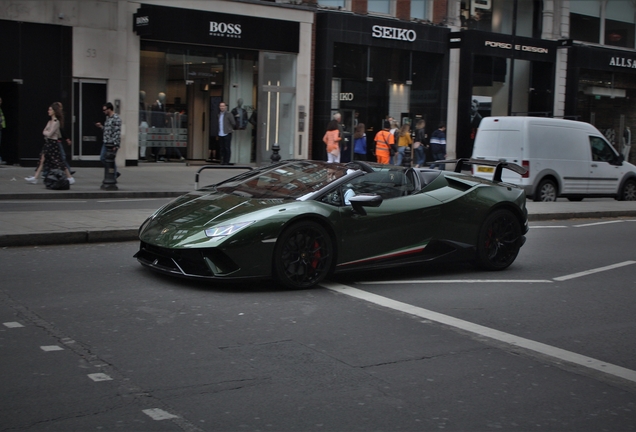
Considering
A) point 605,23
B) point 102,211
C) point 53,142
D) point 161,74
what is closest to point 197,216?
point 102,211

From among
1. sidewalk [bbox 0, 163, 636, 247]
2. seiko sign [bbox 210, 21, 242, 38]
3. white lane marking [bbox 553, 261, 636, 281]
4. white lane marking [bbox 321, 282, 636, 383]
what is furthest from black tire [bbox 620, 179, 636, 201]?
white lane marking [bbox 321, 282, 636, 383]

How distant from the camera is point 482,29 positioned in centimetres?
3319

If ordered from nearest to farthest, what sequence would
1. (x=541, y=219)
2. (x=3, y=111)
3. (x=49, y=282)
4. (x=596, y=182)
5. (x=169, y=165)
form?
(x=49, y=282)
(x=541, y=219)
(x=596, y=182)
(x=3, y=111)
(x=169, y=165)

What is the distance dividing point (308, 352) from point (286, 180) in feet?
10.5

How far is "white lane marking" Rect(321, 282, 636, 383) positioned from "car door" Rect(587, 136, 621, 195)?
14.1 m

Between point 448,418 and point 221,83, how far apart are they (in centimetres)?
2308

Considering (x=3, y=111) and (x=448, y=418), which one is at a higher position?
(x=3, y=111)

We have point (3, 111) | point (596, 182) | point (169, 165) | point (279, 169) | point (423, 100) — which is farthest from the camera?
point (423, 100)

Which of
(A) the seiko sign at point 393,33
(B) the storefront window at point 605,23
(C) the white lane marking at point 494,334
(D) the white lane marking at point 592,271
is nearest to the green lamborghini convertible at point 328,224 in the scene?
(C) the white lane marking at point 494,334

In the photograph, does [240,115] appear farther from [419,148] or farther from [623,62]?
[623,62]

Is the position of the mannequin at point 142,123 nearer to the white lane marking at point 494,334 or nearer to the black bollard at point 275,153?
the black bollard at point 275,153

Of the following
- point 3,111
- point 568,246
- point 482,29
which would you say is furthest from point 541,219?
point 482,29

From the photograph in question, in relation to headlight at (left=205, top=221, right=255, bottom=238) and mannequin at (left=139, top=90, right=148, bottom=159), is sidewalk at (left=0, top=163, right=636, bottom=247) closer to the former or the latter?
mannequin at (left=139, top=90, right=148, bottom=159)

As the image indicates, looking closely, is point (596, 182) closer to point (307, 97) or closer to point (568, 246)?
point (568, 246)
